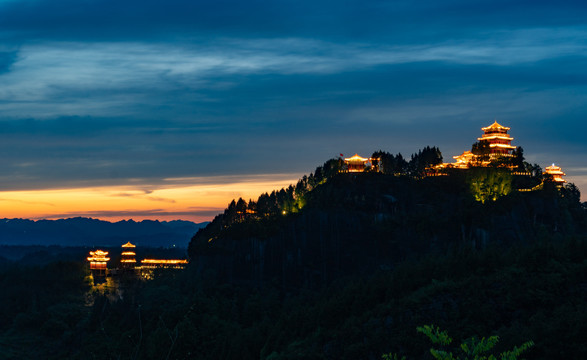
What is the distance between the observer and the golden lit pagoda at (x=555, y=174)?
12188 centimetres

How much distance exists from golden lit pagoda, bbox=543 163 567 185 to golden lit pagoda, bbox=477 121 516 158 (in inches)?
321

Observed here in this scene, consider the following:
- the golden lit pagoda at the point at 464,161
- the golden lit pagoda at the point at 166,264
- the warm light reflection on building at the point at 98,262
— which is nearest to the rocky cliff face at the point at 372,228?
the golden lit pagoda at the point at 464,161

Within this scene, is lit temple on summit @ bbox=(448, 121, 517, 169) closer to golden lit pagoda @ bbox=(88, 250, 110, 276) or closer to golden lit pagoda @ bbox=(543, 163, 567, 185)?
golden lit pagoda @ bbox=(543, 163, 567, 185)

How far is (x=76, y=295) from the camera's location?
440 ft

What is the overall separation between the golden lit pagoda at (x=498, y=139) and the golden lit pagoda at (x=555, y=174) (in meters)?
8.15

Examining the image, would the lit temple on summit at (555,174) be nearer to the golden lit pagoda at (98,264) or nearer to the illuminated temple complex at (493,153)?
the illuminated temple complex at (493,153)

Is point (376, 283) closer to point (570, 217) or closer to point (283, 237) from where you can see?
point (283, 237)

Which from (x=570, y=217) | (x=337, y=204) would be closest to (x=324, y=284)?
(x=337, y=204)

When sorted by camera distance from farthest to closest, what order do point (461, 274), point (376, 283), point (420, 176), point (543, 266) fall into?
point (420, 176) < point (376, 283) < point (461, 274) < point (543, 266)

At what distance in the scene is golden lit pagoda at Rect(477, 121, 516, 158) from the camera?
126769 millimetres

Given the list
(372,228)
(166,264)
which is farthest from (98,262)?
(372,228)

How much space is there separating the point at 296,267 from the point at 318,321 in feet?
118

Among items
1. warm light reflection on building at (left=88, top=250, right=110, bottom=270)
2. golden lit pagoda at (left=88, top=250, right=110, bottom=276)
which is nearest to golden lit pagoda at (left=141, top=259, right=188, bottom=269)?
warm light reflection on building at (left=88, top=250, right=110, bottom=270)

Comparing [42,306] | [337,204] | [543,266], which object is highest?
[337,204]
